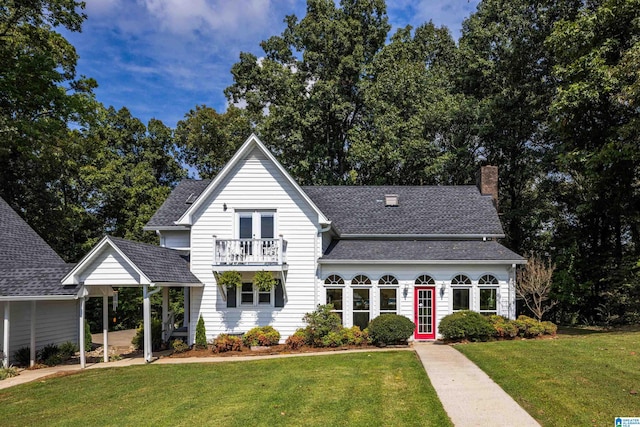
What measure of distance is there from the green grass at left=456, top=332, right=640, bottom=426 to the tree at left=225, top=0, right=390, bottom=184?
69.3ft

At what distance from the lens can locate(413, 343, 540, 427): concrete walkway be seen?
27.0ft

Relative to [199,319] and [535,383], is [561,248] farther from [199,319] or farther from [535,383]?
[199,319]

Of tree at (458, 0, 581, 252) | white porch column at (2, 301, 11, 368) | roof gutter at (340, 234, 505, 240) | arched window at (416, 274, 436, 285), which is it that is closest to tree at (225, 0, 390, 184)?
tree at (458, 0, 581, 252)

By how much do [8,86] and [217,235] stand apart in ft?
35.8

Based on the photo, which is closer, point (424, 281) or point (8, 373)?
point (8, 373)

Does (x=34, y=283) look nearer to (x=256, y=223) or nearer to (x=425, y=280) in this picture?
(x=256, y=223)

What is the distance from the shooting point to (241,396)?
33.4 ft

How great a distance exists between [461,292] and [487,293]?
1111mm

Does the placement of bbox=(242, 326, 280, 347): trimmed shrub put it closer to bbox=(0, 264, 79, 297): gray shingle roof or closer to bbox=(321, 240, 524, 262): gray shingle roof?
bbox=(321, 240, 524, 262): gray shingle roof

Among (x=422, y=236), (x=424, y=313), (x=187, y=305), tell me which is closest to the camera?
(x=424, y=313)

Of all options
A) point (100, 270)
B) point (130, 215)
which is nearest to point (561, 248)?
point (100, 270)

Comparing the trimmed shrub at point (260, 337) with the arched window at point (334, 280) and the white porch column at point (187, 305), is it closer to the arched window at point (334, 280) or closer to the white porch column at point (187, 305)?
the arched window at point (334, 280)

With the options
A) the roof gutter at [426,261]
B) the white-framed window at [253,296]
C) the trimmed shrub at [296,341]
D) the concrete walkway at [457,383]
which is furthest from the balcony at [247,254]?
the concrete walkway at [457,383]

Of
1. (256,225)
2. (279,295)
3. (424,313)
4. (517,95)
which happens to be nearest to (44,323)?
(256,225)
